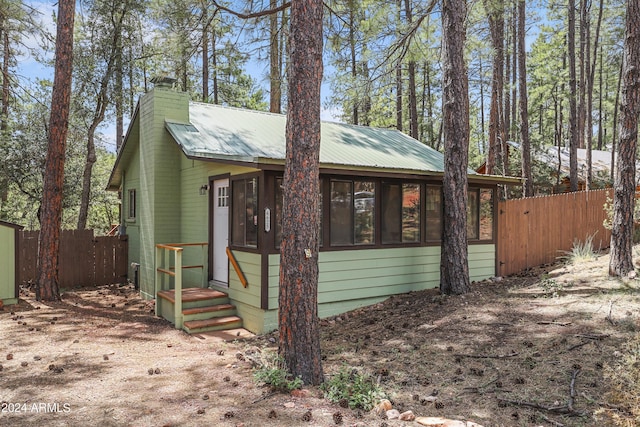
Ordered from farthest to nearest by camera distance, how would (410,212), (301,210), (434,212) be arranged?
(434,212), (410,212), (301,210)

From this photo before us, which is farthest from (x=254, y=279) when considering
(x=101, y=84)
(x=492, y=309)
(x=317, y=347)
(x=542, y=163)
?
(x=542, y=163)

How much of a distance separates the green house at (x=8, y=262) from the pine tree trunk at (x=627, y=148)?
1004 centimetres

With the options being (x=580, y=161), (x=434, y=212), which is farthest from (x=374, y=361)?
(x=580, y=161)

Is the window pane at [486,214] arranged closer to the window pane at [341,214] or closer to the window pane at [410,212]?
the window pane at [410,212]

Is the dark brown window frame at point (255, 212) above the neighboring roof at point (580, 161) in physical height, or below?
below

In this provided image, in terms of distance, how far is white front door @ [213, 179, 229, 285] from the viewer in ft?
25.0

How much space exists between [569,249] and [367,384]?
349 inches

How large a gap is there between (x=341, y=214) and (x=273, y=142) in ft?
7.08

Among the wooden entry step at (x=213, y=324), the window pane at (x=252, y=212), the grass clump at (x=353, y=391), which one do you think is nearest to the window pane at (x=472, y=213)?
the window pane at (x=252, y=212)

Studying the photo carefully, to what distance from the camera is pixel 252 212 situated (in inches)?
264

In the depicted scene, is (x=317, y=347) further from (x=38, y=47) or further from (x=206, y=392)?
(x=38, y=47)

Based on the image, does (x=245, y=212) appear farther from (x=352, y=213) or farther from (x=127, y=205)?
(x=127, y=205)

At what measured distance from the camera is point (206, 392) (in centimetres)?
398

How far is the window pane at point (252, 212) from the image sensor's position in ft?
21.6
